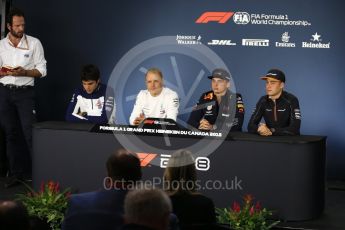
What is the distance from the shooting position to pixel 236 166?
4.63 metres

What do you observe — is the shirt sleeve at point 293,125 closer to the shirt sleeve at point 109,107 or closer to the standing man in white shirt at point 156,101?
the standing man in white shirt at point 156,101

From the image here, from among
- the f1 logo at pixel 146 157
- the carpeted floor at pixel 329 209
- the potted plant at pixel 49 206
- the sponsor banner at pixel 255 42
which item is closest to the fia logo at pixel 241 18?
the sponsor banner at pixel 255 42

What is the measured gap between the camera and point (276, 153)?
454 centimetres

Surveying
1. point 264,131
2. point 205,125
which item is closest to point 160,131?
point 205,125

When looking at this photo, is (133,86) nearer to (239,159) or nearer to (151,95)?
(151,95)

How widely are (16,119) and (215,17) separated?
7.31ft

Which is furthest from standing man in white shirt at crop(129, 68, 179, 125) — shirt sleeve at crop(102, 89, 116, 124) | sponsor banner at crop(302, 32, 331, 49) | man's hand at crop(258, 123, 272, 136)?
sponsor banner at crop(302, 32, 331, 49)

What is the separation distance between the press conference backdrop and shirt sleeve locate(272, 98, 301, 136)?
4.34 ft

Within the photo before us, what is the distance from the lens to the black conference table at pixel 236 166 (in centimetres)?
454

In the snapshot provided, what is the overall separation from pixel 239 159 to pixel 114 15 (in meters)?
2.94

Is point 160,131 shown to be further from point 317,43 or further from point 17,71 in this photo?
point 317,43

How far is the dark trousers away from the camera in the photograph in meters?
5.88

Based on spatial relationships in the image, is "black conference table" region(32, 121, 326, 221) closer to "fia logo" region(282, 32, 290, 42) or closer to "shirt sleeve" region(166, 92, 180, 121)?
"shirt sleeve" region(166, 92, 180, 121)

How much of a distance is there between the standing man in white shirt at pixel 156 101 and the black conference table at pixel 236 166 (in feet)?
2.15
